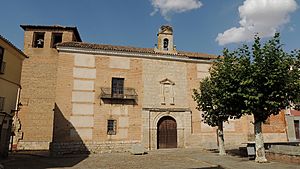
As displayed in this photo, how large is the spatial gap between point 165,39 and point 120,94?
22.6ft

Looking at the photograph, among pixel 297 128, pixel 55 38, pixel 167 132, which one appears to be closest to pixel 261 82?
pixel 167 132

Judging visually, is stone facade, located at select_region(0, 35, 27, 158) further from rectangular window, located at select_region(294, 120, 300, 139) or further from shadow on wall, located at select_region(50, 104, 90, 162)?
rectangular window, located at select_region(294, 120, 300, 139)

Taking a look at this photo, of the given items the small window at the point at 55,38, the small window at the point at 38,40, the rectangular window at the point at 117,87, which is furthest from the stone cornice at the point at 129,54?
the small window at the point at 38,40

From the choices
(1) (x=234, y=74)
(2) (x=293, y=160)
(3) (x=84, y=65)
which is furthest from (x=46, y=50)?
(2) (x=293, y=160)

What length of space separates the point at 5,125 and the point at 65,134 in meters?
4.50

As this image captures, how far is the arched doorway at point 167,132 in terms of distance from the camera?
66.6ft

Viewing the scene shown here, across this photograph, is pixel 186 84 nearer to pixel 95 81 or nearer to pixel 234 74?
pixel 95 81

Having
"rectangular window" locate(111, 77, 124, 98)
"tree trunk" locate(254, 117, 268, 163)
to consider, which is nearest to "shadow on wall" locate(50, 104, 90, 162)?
"rectangular window" locate(111, 77, 124, 98)

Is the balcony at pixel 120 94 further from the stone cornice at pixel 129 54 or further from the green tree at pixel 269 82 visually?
the green tree at pixel 269 82

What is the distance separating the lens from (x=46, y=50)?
2339cm

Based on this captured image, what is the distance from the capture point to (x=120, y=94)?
19891 mm

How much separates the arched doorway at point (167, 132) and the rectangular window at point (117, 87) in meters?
4.04

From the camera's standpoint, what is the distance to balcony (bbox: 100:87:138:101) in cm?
1923

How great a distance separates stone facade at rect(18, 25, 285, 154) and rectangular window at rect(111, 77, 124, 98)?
0.08 m
